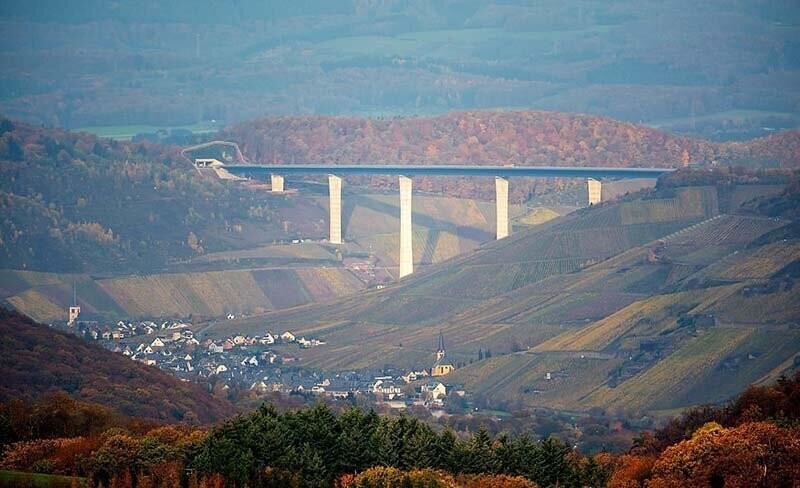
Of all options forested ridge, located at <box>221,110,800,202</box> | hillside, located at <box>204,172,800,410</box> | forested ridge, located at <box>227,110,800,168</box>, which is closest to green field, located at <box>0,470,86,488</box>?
hillside, located at <box>204,172,800,410</box>

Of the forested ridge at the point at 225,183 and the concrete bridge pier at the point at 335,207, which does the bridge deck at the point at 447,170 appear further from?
the forested ridge at the point at 225,183

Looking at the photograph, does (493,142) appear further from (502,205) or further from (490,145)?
(502,205)

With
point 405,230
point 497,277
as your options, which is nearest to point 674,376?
point 497,277

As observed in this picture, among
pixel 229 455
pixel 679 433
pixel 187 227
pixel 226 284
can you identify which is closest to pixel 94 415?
pixel 229 455

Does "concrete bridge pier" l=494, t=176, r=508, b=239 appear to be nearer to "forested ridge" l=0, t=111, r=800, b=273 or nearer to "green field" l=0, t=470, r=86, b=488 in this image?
"forested ridge" l=0, t=111, r=800, b=273

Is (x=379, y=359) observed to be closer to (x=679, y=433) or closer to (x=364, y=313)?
(x=364, y=313)

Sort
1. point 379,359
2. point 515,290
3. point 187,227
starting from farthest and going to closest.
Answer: point 187,227, point 515,290, point 379,359
